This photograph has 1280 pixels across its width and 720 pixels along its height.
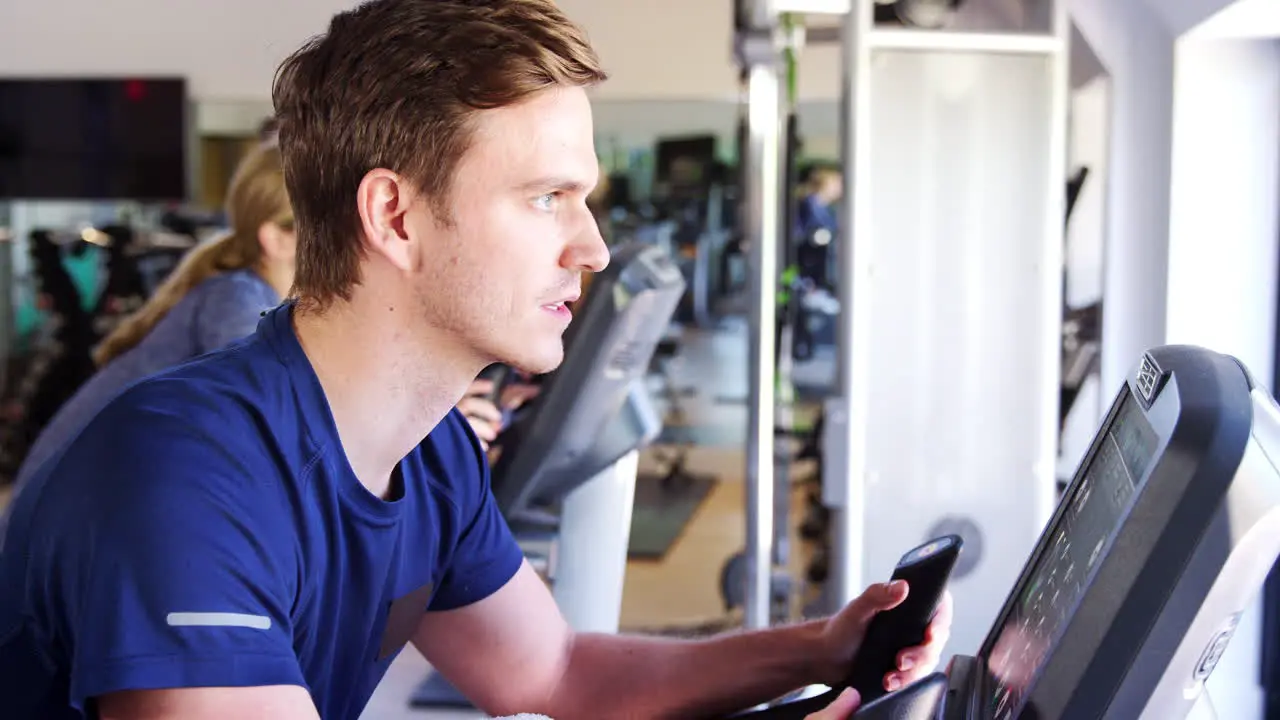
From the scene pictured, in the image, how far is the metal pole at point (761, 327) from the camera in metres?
2.50

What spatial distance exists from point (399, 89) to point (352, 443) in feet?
0.95

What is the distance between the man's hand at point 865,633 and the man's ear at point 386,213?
1.60 feet

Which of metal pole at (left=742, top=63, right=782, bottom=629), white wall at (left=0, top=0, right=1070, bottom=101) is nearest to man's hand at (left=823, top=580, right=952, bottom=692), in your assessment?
metal pole at (left=742, top=63, right=782, bottom=629)

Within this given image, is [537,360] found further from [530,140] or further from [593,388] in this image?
[593,388]

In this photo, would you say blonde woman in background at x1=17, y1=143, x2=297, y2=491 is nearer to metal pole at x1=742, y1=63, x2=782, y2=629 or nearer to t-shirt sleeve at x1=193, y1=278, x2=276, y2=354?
t-shirt sleeve at x1=193, y1=278, x2=276, y2=354

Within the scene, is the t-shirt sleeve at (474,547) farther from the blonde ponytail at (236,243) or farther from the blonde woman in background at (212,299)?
the blonde ponytail at (236,243)

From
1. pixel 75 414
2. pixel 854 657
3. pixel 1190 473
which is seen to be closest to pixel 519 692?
pixel 854 657

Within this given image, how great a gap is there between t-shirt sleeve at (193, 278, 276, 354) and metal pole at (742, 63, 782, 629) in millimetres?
890

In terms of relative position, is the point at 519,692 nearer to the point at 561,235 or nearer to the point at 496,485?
the point at 561,235

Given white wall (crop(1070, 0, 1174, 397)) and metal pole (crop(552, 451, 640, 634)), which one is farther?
white wall (crop(1070, 0, 1174, 397))

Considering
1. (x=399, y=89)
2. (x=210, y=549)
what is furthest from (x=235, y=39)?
(x=210, y=549)

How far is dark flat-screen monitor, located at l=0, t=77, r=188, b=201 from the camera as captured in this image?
7.35 m

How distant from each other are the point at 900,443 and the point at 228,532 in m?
2.15

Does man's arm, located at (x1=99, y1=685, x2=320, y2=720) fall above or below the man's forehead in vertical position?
below
